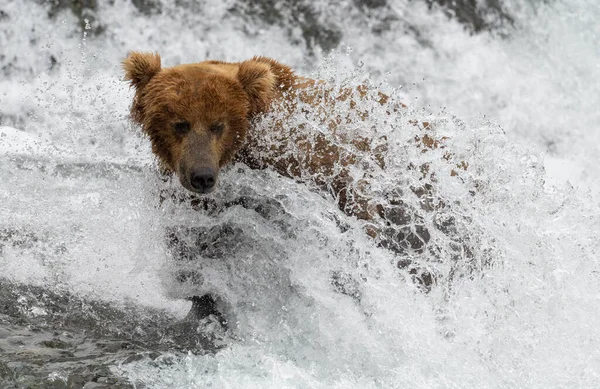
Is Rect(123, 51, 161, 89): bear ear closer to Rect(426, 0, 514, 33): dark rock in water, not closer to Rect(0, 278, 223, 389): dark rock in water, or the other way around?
Rect(0, 278, 223, 389): dark rock in water

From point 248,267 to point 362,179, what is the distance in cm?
97

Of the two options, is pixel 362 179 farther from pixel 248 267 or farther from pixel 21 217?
pixel 21 217

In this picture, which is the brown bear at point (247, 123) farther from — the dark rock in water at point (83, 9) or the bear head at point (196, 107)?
the dark rock in water at point (83, 9)

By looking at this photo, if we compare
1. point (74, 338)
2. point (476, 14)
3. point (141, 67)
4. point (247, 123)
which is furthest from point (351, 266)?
point (476, 14)

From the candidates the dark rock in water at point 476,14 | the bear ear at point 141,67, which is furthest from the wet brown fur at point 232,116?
the dark rock in water at point 476,14

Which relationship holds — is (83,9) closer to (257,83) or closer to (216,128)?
(257,83)

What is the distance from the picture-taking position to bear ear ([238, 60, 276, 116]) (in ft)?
16.8

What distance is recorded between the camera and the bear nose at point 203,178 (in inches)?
186

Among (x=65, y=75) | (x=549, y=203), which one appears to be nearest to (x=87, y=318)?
(x=549, y=203)

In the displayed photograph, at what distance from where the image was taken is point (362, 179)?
17.0 ft

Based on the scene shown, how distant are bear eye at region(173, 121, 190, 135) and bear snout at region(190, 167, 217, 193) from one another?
A: 1.17 feet

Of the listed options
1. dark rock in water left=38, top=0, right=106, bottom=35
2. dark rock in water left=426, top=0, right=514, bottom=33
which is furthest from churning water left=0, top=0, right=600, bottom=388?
dark rock in water left=426, top=0, right=514, bottom=33

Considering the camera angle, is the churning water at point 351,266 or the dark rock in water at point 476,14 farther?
the dark rock in water at point 476,14

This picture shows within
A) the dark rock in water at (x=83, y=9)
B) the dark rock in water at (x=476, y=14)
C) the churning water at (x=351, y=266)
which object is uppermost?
the dark rock in water at (x=476, y=14)
